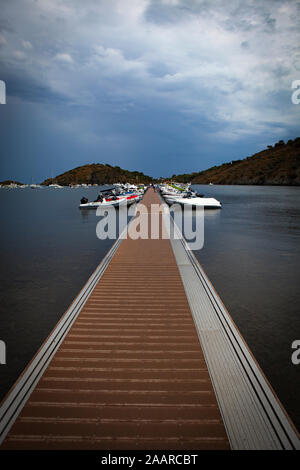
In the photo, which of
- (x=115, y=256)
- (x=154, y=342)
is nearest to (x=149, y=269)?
(x=115, y=256)

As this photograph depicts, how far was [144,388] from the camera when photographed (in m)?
3.68

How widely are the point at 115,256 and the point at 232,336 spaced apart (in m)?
6.60

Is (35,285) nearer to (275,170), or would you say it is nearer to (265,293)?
(265,293)

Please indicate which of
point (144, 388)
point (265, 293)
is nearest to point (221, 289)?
point (265, 293)

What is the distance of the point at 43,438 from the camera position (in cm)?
299

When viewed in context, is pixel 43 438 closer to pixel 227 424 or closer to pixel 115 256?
pixel 227 424

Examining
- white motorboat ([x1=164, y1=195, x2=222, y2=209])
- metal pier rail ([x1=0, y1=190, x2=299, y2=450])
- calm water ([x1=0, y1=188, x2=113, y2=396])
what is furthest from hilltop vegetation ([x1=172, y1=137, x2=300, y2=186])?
metal pier rail ([x1=0, y1=190, x2=299, y2=450])

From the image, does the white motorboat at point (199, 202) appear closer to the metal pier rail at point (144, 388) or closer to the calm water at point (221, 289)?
the calm water at point (221, 289)

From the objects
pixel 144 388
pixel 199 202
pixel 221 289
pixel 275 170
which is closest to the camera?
pixel 144 388

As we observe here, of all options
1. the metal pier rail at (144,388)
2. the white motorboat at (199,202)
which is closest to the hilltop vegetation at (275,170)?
the white motorboat at (199,202)

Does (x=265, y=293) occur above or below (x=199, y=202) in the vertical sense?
below

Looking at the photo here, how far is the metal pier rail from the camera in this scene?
3.00m

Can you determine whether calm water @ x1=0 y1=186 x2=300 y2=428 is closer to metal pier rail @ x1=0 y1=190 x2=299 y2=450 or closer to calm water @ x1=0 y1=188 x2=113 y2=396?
calm water @ x1=0 y1=188 x2=113 y2=396

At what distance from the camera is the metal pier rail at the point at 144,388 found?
3.00 metres
